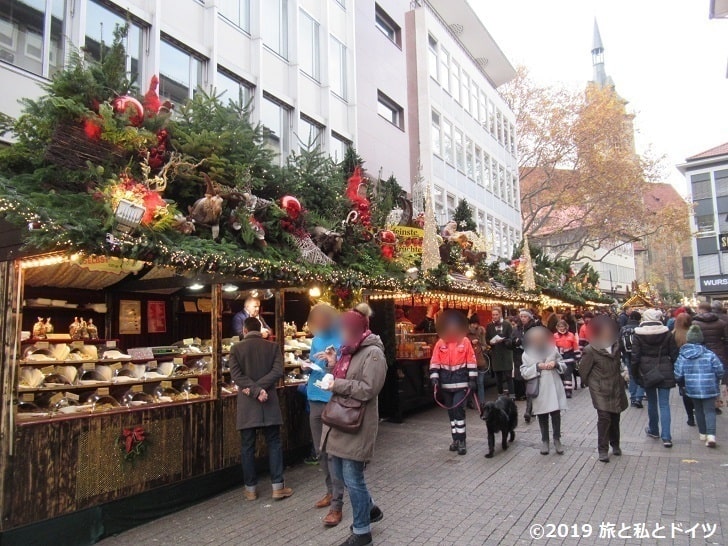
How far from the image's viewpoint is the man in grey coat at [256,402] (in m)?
6.09

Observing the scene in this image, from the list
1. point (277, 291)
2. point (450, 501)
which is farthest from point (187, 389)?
point (450, 501)

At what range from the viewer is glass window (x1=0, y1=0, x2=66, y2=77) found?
28.1ft

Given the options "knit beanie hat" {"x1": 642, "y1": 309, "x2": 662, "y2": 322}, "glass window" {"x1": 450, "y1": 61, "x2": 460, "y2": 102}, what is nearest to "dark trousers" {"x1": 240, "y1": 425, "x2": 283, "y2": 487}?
"knit beanie hat" {"x1": 642, "y1": 309, "x2": 662, "y2": 322}

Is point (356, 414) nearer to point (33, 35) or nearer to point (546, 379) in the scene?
point (546, 379)

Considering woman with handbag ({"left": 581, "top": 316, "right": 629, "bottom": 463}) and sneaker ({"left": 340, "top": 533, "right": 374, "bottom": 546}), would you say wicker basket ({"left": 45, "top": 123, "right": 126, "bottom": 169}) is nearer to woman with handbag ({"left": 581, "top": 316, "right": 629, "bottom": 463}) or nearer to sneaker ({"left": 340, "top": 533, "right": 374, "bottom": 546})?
sneaker ({"left": 340, "top": 533, "right": 374, "bottom": 546})

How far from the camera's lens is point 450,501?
19.6 ft

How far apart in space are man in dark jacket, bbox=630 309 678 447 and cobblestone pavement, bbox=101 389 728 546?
1.90ft

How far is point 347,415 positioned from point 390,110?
1845 centimetres

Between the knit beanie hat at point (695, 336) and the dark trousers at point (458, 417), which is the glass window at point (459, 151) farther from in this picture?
the dark trousers at point (458, 417)

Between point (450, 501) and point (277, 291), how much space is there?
3.64 metres

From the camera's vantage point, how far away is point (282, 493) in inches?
243

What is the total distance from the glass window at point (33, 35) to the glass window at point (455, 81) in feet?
65.5

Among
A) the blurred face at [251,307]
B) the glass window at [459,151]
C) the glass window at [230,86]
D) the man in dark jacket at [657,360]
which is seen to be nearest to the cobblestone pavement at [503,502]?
the man in dark jacket at [657,360]

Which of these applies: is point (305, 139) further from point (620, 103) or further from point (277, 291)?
point (620, 103)
